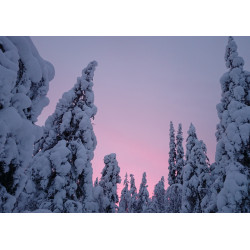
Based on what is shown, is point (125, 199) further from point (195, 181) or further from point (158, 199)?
point (195, 181)

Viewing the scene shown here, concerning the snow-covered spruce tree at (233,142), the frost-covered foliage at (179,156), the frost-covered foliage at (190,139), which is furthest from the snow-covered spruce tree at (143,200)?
the snow-covered spruce tree at (233,142)

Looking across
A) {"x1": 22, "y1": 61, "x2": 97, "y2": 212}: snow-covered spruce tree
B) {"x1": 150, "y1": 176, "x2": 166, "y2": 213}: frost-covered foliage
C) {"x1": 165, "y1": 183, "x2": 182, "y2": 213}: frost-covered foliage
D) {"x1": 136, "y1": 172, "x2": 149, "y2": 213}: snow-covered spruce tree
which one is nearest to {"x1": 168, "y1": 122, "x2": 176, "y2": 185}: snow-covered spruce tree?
{"x1": 165, "y1": 183, "x2": 182, "y2": 213}: frost-covered foliage

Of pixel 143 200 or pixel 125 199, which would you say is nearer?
pixel 143 200

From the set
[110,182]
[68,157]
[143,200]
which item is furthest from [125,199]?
[68,157]

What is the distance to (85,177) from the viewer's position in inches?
398

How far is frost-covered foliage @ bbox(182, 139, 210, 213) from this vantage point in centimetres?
1661

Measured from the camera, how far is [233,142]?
8.78 meters

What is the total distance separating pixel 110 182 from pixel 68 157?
739 centimetres

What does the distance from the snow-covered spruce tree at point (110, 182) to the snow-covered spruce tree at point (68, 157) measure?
4.93 meters

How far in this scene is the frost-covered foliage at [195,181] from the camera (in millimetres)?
16609

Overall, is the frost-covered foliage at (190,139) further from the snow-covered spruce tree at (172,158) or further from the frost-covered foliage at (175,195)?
the snow-covered spruce tree at (172,158)

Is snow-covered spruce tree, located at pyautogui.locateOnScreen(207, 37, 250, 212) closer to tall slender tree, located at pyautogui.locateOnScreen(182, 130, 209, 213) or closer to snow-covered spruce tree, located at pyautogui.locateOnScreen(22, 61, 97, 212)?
snow-covered spruce tree, located at pyautogui.locateOnScreen(22, 61, 97, 212)
